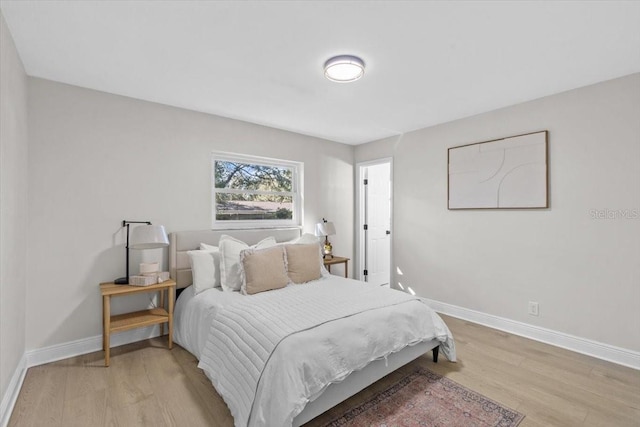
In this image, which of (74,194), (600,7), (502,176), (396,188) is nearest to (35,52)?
(74,194)

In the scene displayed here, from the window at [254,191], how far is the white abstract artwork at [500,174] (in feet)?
6.97

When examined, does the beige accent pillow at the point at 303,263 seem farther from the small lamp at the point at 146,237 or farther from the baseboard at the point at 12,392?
the baseboard at the point at 12,392

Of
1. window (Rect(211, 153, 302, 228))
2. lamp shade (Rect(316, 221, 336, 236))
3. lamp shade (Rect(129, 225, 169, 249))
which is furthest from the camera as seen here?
lamp shade (Rect(316, 221, 336, 236))

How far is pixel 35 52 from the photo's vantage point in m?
2.22

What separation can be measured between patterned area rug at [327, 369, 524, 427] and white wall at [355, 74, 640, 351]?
1524 mm

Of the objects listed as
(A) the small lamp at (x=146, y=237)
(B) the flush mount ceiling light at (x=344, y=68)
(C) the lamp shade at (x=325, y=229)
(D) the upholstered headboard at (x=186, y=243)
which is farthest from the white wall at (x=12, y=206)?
(C) the lamp shade at (x=325, y=229)

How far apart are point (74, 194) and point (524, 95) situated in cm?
434

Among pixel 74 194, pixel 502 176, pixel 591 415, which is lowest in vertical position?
pixel 591 415

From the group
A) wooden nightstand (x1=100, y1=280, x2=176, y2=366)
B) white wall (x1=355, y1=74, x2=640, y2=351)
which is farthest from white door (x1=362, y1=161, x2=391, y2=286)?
wooden nightstand (x1=100, y1=280, x2=176, y2=366)

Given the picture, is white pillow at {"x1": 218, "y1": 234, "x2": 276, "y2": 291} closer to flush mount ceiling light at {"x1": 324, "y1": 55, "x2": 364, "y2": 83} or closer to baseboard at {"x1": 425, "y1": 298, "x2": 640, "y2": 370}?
flush mount ceiling light at {"x1": 324, "y1": 55, "x2": 364, "y2": 83}

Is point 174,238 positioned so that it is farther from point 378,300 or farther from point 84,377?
point 378,300

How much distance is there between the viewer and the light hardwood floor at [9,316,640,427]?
6.28 ft

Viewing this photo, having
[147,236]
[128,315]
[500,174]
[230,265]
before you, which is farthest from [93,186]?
[500,174]

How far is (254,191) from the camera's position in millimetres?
3996
